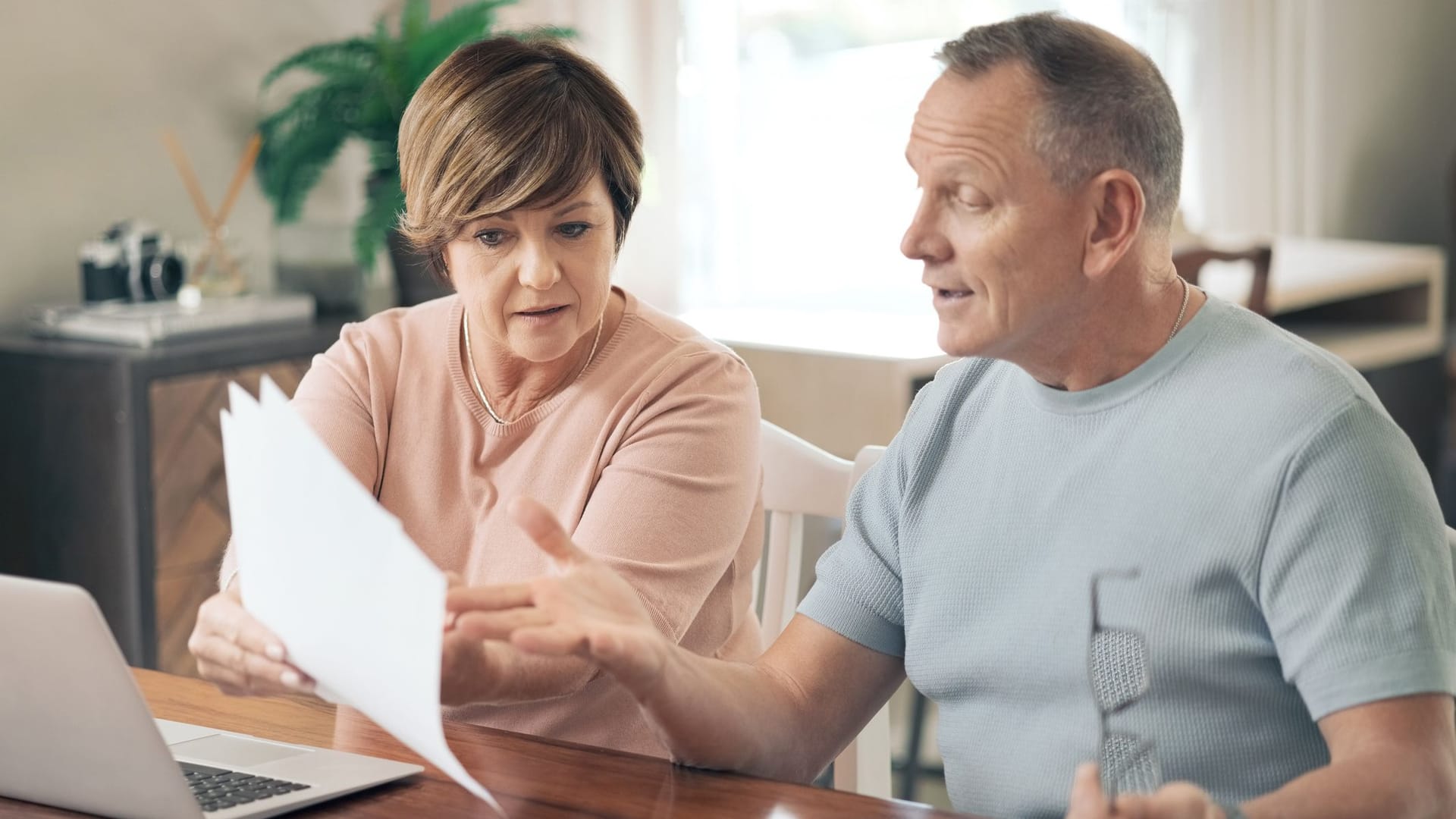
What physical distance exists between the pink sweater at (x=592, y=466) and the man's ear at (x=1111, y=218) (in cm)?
43

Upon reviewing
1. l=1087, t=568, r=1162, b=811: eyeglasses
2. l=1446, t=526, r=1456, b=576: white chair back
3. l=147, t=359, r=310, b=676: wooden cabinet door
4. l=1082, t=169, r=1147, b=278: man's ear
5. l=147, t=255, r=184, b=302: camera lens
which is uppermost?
l=1082, t=169, r=1147, b=278: man's ear

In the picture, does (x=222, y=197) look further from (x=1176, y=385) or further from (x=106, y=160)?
(x=1176, y=385)

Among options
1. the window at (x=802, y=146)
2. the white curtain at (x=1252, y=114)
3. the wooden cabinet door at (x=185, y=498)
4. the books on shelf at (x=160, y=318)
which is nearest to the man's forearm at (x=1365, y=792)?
the wooden cabinet door at (x=185, y=498)

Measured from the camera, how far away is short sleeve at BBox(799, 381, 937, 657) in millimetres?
1239

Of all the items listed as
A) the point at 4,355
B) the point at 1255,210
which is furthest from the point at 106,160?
the point at 1255,210

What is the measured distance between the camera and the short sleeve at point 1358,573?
968 mm

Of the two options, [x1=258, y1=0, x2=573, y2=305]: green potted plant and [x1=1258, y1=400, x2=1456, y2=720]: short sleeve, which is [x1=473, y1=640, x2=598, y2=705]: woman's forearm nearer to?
[x1=1258, y1=400, x2=1456, y2=720]: short sleeve

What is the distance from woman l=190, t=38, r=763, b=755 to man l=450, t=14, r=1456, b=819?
0.24m

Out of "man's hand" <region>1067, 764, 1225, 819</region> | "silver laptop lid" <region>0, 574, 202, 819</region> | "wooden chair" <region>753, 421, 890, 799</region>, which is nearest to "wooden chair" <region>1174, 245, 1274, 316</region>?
"wooden chair" <region>753, 421, 890, 799</region>

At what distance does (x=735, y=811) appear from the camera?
0.99 m

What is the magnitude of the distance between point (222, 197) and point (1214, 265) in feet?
7.64

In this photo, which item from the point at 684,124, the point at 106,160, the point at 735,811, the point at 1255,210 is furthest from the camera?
the point at 1255,210

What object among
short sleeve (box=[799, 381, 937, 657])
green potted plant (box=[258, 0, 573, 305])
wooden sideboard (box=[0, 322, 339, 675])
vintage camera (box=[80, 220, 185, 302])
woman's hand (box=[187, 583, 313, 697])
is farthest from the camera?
green potted plant (box=[258, 0, 573, 305])

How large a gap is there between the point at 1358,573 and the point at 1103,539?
0.18 meters
